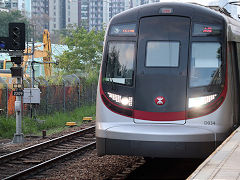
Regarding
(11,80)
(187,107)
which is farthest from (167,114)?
(11,80)

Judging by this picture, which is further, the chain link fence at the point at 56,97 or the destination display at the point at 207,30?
the chain link fence at the point at 56,97

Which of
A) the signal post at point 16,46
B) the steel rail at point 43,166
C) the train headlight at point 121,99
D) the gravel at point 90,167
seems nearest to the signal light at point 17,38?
the signal post at point 16,46

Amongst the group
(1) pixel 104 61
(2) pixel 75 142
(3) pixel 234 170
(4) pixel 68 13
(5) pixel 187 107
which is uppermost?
(4) pixel 68 13

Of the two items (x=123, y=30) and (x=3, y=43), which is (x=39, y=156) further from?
(x=3, y=43)

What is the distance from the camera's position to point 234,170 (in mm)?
7391

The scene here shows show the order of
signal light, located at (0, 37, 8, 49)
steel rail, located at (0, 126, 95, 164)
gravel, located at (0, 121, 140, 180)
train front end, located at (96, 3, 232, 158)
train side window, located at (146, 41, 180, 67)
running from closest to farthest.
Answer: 1. train front end, located at (96, 3, 232, 158)
2. train side window, located at (146, 41, 180, 67)
3. gravel, located at (0, 121, 140, 180)
4. steel rail, located at (0, 126, 95, 164)
5. signal light, located at (0, 37, 8, 49)

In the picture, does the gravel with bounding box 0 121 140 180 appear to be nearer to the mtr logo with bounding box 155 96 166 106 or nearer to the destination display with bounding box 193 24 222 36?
the mtr logo with bounding box 155 96 166 106

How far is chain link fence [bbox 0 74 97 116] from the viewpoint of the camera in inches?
905

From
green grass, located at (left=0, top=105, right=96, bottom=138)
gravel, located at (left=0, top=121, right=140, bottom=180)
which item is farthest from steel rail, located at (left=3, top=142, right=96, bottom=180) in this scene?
green grass, located at (left=0, top=105, right=96, bottom=138)

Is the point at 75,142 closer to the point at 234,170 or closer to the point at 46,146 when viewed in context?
the point at 46,146

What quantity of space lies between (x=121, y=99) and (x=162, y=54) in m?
1.10

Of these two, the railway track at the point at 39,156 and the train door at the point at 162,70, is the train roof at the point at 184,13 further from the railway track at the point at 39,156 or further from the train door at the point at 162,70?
the railway track at the point at 39,156

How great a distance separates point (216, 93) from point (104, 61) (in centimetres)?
219

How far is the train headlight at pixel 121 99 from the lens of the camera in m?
9.96
